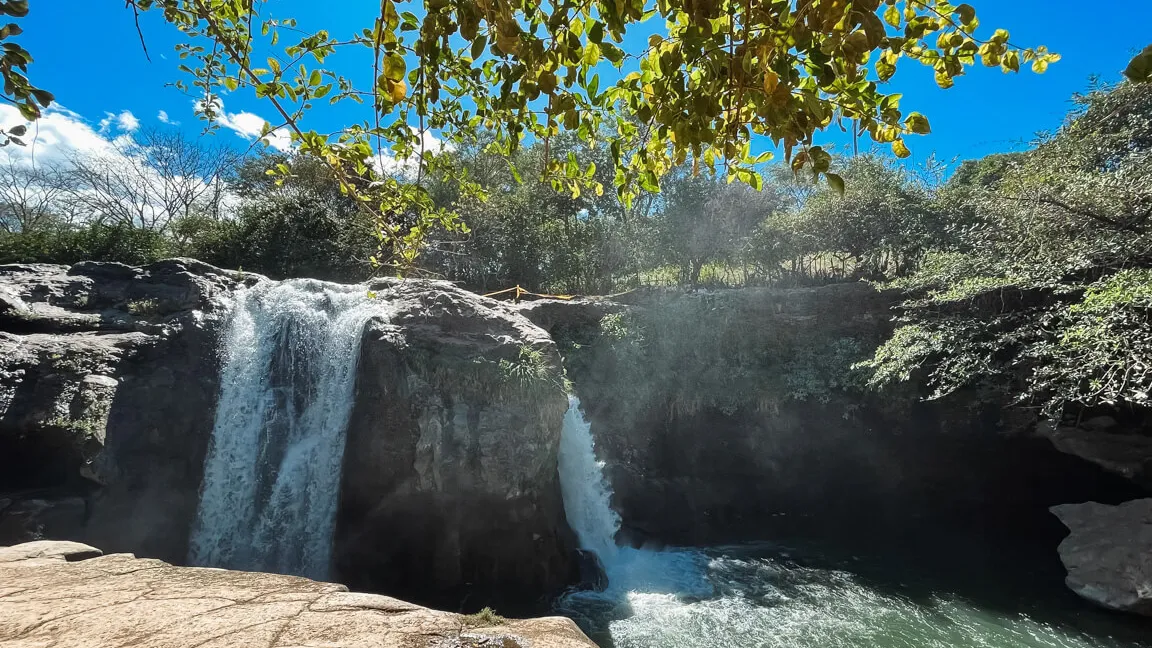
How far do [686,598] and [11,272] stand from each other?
11925 mm

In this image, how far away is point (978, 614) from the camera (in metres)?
7.34

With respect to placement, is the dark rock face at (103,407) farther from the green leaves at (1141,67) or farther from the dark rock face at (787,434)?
the green leaves at (1141,67)

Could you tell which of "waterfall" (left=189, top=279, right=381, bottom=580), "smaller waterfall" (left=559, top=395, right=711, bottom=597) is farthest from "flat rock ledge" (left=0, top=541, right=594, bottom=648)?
"smaller waterfall" (left=559, top=395, right=711, bottom=597)

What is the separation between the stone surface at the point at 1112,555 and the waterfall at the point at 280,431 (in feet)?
35.5

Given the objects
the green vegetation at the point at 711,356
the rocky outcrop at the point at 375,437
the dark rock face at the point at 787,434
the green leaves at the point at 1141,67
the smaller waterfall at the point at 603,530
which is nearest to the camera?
the green leaves at the point at 1141,67

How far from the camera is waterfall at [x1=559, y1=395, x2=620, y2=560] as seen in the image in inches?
368

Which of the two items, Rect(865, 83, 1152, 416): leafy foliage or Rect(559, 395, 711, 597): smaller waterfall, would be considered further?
Rect(559, 395, 711, 597): smaller waterfall

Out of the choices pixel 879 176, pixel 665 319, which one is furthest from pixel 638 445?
pixel 879 176

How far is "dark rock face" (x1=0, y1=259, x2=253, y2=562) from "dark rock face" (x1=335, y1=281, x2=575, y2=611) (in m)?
2.56

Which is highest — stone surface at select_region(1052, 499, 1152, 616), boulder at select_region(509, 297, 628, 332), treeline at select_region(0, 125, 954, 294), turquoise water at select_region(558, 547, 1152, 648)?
treeline at select_region(0, 125, 954, 294)

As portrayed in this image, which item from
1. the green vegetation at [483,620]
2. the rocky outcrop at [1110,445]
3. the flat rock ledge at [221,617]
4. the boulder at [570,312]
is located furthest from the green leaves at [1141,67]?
the boulder at [570,312]

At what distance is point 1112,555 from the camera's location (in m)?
7.81

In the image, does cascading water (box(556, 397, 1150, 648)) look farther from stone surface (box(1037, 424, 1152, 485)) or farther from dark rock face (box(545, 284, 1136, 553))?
stone surface (box(1037, 424, 1152, 485))

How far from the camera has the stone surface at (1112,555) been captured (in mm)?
7168
